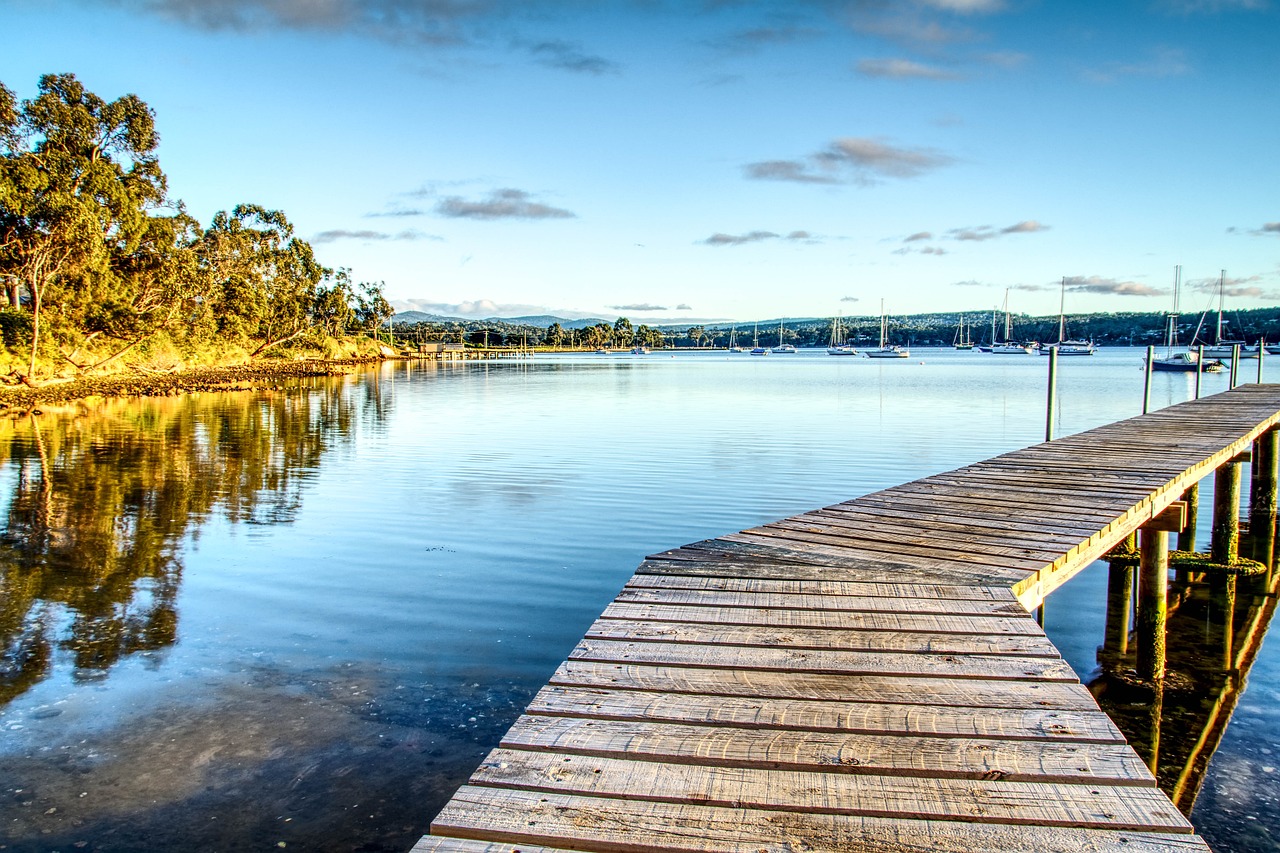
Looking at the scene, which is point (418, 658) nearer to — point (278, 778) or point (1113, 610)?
point (278, 778)

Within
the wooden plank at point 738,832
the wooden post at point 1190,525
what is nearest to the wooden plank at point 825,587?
the wooden plank at point 738,832

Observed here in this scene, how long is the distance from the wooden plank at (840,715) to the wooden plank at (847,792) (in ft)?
1.17

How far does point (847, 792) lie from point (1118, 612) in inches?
264

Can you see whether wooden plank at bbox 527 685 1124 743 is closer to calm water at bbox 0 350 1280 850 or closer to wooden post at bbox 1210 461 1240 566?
calm water at bbox 0 350 1280 850

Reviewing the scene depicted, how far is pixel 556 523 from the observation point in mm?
11617

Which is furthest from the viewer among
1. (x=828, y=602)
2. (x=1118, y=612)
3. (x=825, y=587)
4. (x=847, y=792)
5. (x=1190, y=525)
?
(x=1190, y=525)

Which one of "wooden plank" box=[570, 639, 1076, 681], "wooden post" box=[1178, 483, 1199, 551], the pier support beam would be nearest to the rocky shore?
"wooden plank" box=[570, 639, 1076, 681]

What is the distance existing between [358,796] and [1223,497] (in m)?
11.3

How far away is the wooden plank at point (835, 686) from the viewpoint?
134 inches

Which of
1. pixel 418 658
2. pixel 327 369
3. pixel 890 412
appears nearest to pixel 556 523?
pixel 418 658

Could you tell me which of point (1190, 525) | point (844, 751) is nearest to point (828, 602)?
point (844, 751)

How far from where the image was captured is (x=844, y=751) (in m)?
2.96

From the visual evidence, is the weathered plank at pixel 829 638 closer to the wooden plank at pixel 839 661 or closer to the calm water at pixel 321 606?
the wooden plank at pixel 839 661

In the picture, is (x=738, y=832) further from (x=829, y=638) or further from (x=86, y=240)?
(x=86, y=240)
